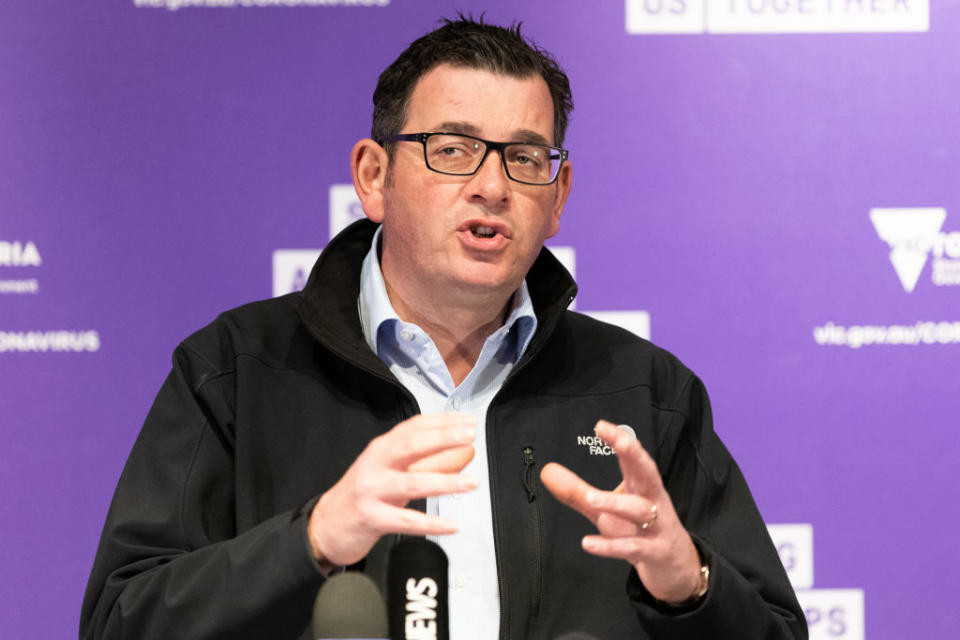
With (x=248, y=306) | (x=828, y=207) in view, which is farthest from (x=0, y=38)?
(x=828, y=207)

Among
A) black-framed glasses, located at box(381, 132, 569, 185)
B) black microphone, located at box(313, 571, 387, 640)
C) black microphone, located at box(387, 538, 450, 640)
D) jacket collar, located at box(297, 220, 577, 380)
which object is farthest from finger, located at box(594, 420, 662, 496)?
black-framed glasses, located at box(381, 132, 569, 185)

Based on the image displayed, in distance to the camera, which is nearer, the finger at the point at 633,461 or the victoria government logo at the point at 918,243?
the finger at the point at 633,461

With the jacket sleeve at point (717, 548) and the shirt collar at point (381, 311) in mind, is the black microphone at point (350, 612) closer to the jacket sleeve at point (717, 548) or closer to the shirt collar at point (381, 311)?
the jacket sleeve at point (717, 548)

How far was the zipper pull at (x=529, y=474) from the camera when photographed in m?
1.67

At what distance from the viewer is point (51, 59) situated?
2.51 m

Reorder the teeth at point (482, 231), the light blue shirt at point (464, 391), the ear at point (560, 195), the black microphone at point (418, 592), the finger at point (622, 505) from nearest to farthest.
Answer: the black microphone at point (418, 592) → the finger at point (622, 505) → the light blue shirt at point (464, 391) → the teeth at point (482, 231) → the ear at point (560, 195)

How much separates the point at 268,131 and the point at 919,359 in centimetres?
163

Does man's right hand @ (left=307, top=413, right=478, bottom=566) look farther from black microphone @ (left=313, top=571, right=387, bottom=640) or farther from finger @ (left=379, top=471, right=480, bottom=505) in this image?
black microphone @ (left=313, top=571, right=387, bottom=640)

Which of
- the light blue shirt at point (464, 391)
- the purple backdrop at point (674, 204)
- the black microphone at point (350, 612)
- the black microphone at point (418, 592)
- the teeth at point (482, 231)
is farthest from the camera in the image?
the purple backdrop at point (674, 204)

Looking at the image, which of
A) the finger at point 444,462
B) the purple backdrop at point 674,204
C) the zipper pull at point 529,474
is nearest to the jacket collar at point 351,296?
the zipper pull at point 529,474

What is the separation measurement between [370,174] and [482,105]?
0.26m

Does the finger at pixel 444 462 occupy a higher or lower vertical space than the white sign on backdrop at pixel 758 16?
lower

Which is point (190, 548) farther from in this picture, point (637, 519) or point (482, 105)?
point (482, 105)

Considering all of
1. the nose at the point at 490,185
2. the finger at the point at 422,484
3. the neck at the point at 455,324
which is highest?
the nose at the point at 490,185
